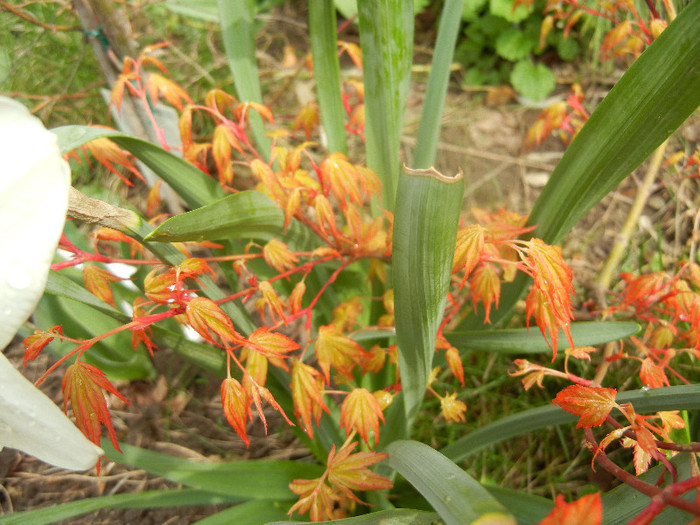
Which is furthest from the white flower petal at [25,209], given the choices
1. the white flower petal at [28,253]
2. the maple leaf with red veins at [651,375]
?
the maple leaf with red veins at [651,375]

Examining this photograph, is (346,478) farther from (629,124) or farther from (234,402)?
(629,124)

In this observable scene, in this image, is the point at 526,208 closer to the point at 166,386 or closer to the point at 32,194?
the point at 166,386

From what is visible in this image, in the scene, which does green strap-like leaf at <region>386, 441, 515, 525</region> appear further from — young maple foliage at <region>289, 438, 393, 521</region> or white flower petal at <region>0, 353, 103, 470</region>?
white flower petal at <region>0, 353, 103, 470</region>

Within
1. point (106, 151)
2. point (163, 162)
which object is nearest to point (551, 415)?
point (163, 162)

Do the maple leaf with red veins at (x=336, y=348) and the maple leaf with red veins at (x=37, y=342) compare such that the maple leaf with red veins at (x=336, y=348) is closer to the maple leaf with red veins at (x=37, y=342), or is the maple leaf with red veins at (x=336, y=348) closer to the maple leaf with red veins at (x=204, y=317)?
the maple leaf with red veins at (x=204, y=317)

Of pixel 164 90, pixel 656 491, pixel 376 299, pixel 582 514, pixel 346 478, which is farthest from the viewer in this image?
pixel 376 299

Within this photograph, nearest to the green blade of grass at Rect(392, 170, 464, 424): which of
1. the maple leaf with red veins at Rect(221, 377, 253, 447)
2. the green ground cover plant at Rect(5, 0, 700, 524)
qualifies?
the green ground cover plant at Rect(5, 0, 700, 524)
